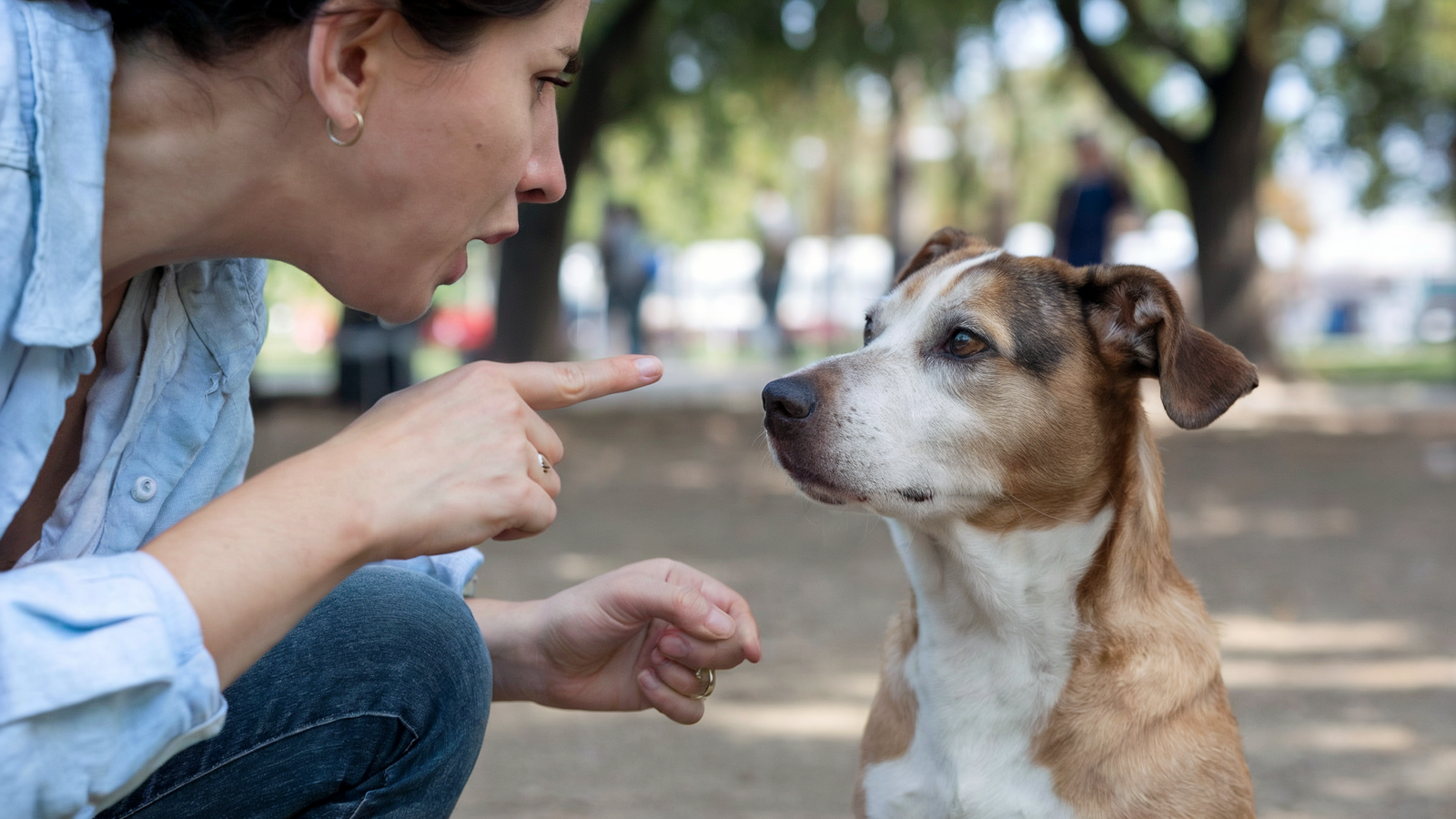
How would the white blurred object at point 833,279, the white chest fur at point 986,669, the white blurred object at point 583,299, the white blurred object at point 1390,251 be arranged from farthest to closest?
→ 1. the white blurred object at point 1390,251
2. the white blurred object at point 833,279
3. the white blurred object at point 583,299
4. the white chest fur at point 986,669

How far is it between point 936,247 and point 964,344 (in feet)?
2.27

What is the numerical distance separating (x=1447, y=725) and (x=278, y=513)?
12.9 feet

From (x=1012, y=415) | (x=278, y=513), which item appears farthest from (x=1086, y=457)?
(x=278, y=513)

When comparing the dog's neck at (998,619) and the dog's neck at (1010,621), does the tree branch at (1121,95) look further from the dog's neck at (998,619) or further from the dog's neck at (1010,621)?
the dog's neck at (998,619)

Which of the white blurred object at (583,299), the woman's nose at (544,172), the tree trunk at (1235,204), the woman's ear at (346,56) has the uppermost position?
the woman's ear at (346,56)

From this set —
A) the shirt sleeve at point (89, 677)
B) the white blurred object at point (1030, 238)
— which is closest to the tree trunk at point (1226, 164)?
the shirt sleeve at point (89, 677)

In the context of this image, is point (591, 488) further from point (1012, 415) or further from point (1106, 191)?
point (1012, 415)

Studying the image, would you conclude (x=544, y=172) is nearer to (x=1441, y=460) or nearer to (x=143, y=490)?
(x=143, y=490)

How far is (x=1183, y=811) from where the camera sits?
2.34 metres

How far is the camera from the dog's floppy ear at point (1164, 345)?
2477mm

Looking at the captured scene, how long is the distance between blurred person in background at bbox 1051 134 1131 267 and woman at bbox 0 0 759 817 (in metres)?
9.61

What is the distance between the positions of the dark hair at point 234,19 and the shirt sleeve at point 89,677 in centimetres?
64

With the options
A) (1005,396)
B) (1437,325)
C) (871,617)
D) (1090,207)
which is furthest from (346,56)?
(1437,325)

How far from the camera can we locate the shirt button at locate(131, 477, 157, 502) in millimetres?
1820
